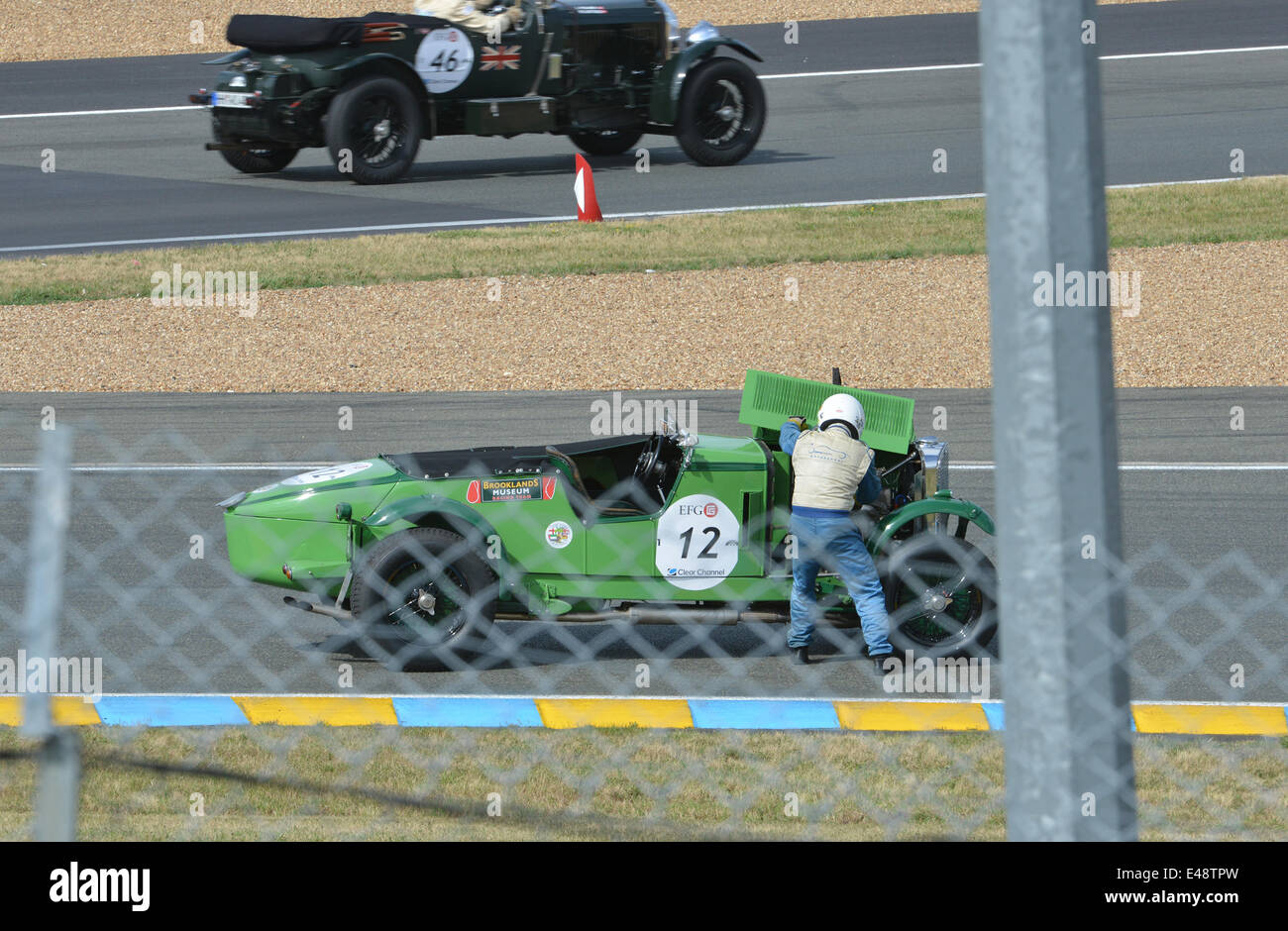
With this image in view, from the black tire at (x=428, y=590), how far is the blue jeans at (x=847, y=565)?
1.37 meters

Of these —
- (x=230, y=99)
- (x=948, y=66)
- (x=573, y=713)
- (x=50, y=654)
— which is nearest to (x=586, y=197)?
(x=230, y=99)

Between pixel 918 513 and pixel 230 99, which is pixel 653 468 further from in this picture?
pixel 230 99

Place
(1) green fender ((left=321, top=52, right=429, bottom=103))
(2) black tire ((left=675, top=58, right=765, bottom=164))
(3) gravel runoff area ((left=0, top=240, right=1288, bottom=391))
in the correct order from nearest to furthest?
(3) gravel runoff area ((left=0, top=240, right=1288, bottom=391))
(1) green fender ((left=321, top=52, right=429, bottom=103))
(2) black tire ((left=675, top=58, right=765, bottom=164))

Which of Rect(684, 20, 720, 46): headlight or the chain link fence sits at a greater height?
Rect(684, 20, 720, 46): headlight

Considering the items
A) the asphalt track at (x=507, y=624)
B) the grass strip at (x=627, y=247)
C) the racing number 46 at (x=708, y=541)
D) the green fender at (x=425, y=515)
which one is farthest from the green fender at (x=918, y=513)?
the grass strip at (x=627, y=247)

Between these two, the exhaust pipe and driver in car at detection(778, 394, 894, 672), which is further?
the exhaust pipe

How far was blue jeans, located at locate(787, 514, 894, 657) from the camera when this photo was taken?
23.4 ft

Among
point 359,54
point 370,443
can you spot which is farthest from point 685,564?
point 359,54

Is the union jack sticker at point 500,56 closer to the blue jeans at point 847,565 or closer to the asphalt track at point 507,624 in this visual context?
the asphalt track at point 507,624

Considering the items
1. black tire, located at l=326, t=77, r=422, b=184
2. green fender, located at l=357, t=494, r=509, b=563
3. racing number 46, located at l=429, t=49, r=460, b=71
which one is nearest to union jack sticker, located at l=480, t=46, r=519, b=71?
racing number 46, located at l=429, t=49, r=460, b=71

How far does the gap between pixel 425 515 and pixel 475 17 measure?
36.2 feet

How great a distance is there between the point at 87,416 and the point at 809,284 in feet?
21.8

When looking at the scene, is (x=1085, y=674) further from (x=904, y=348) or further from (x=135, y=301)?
(x=135, y=301)

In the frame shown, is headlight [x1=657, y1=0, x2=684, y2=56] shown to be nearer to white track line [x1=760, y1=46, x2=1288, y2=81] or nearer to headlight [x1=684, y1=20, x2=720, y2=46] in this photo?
headlight [x1=684, y1=20, x2=720, y2=46]
